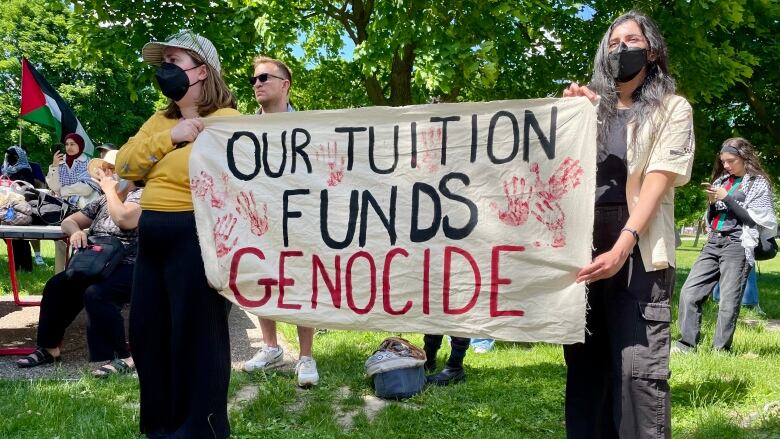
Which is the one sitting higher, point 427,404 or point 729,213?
point 729,213

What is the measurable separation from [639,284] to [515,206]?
21.3 inches

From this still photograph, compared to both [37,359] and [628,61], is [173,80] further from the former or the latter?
[37,359]

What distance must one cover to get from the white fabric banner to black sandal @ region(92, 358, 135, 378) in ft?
6.22

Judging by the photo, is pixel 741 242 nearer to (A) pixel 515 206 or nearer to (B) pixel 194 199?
(A) pixel 515 206

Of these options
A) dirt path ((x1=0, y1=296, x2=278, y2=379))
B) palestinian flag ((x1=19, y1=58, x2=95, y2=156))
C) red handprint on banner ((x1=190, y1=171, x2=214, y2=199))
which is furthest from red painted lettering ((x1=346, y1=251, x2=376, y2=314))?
palestinian flag ((x1=19, y1=58, x2=95, y2=156))

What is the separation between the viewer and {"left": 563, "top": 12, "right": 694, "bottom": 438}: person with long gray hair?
2.24 m

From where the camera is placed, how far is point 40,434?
10.0 ft

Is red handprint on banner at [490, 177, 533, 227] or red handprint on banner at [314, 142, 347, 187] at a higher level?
red handprint on banner at [314, 142, 347, 187]

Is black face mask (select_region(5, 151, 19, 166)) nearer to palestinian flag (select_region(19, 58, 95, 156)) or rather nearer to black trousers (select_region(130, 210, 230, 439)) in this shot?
palestinian flag (select_region(19, 58, 95, 156))

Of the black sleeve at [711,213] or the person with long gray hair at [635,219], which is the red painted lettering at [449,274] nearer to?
the person with long gray hair at [635,219]

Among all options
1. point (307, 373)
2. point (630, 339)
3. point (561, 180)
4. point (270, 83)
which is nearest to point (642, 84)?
point (561, 180)

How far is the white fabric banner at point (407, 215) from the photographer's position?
8.17 feet

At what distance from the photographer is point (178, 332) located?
2.67m

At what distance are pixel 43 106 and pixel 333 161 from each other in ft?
21.6
